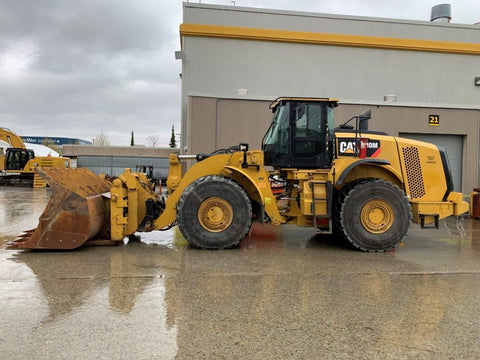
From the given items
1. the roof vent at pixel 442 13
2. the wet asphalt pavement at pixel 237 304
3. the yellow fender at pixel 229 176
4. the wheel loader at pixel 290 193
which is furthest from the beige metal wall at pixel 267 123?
the roof vent at pixel 442 13

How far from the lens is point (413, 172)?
22.9 ft

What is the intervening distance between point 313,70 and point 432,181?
382 inches

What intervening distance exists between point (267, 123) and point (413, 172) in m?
6.44

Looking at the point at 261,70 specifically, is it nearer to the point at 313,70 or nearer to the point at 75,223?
the point at 313,70

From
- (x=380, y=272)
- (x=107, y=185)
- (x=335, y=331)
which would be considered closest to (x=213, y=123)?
(x=107, y=185)

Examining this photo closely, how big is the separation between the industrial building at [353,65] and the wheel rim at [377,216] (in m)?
7.28

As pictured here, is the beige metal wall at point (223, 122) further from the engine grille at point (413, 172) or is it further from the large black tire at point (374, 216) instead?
the large black tire at point (374, 216)

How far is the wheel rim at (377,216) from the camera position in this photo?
6566 mm

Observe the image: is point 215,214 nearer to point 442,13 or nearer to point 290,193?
point 290,193

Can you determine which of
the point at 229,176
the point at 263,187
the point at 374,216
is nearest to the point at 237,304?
the point at 263,187

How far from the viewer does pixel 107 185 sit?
7.67 metres

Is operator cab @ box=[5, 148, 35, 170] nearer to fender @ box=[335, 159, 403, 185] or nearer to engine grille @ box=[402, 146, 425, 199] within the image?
fender @ box=[335, 159, 403, 185]

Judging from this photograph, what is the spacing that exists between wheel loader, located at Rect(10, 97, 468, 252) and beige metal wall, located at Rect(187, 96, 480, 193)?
5.41 m

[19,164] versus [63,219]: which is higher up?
[19,164]
